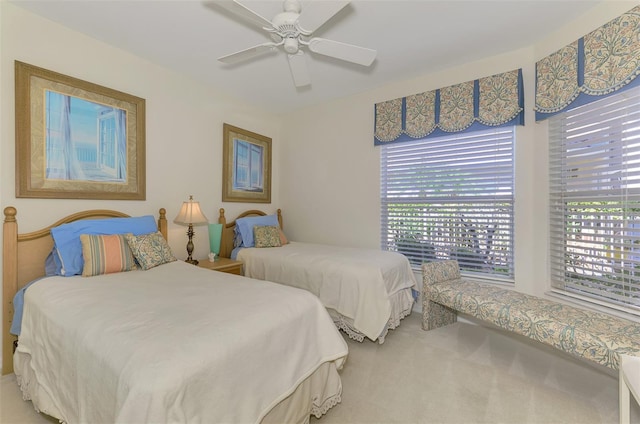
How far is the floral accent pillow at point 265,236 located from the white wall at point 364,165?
2.50 ft

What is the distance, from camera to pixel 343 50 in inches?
81.1

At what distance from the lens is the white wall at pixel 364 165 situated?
258cm

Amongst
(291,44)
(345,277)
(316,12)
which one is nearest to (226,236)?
(345,277)

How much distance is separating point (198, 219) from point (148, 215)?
448mm

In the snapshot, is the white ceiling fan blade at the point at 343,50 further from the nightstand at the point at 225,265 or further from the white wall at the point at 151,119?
the nightstand at the point at 225,265

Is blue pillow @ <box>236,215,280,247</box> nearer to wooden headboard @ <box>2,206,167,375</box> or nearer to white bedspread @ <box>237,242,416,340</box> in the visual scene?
white bedspread @ <box>237,242,416,340</box>

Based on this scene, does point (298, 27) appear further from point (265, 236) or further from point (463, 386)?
point (463, 386)

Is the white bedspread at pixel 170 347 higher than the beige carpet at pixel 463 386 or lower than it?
higher

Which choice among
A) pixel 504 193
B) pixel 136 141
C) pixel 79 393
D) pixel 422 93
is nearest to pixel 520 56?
pixel 422 93

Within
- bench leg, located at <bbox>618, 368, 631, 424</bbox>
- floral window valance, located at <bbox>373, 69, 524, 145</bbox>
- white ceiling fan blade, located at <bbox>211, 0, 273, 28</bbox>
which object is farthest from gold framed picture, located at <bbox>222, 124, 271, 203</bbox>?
bench leg, located at <bbox>618, 368, 631, 424</bbox>

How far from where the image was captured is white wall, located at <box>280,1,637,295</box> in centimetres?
258

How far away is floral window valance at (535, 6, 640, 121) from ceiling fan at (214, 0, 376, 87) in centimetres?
160

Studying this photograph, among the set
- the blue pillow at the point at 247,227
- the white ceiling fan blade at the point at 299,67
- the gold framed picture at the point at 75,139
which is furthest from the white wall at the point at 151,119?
the white ceiling fan blade at the point at 299,67

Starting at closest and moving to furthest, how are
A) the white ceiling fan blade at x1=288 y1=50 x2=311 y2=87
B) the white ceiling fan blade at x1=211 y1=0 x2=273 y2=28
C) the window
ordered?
the white ceiling fan blade at x1=211 y1=0 x2=273 y2=28 < the white ceiling fan blade at x1=288 y1=50 x2=311 y2=87 < the window
